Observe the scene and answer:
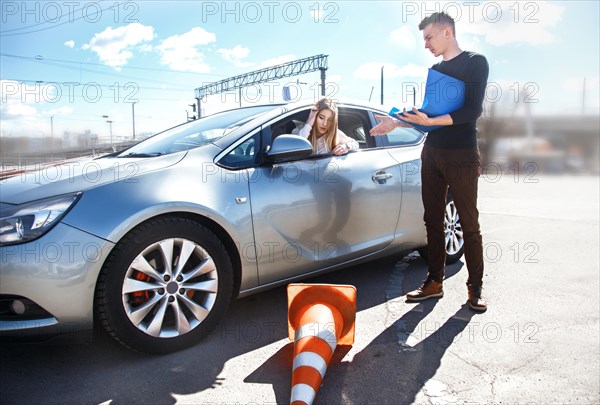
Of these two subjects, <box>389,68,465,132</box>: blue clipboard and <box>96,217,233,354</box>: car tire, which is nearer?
<box>96,217,233,354</box>: car tire

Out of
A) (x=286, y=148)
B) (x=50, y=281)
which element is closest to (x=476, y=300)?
(x=286, y=148)

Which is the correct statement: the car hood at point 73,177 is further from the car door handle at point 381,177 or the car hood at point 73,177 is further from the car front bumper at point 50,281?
the car door handle at point 381,177

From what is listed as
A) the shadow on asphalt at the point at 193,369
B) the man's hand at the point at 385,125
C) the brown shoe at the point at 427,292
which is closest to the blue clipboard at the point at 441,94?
the man's hand at the point at 385,125

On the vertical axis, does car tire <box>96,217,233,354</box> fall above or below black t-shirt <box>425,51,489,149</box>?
below

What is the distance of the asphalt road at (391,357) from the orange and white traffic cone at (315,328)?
9 centimetres

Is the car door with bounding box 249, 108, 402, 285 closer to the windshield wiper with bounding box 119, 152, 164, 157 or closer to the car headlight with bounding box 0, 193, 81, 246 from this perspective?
the windshield wiper with bounding box 119, 152, 164, 157

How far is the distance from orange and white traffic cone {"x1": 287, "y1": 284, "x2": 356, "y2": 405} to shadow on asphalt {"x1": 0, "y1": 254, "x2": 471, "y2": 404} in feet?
0.32

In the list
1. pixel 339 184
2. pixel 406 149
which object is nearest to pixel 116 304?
pixel 339 184

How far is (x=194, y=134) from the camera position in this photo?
10.1 ft

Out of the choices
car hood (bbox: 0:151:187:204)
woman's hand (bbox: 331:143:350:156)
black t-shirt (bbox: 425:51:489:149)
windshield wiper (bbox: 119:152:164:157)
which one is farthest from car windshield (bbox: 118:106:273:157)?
black t-shirt (bbox: 425:51:489:149)

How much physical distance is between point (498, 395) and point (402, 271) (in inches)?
77.0

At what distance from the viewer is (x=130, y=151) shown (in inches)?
126

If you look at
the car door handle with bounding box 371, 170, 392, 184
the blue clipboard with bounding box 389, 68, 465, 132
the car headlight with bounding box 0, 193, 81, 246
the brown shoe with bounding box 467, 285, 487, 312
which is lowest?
the brown shoe with bounding box 467, 285, 487, 312

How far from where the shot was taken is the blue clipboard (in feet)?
9.28
